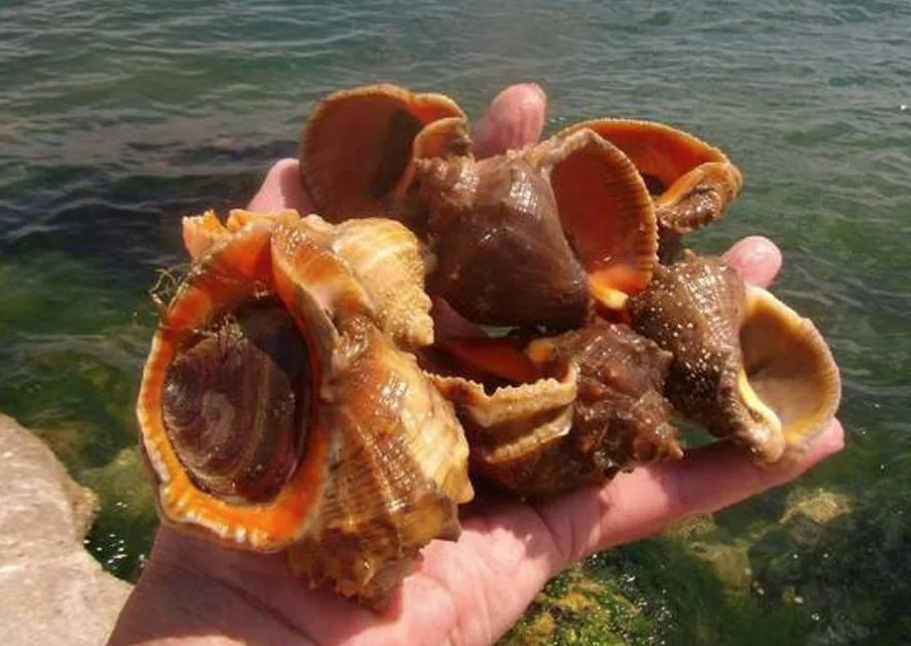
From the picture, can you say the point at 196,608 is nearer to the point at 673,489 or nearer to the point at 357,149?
the point at 673,489

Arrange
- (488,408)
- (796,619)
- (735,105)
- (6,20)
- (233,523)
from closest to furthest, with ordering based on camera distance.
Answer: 1. (233,523)
2. (488,408)
3. (796,619)
4. (735,105)
5. (6,20)

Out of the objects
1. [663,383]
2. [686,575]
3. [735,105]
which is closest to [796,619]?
[686,575]

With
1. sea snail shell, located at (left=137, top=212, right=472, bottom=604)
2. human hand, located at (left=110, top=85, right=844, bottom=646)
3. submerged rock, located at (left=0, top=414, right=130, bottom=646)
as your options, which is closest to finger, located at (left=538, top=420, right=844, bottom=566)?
human hand, located at (left=110, top=85, right=844, bottom=646)

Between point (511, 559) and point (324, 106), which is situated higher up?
point (324, 106)

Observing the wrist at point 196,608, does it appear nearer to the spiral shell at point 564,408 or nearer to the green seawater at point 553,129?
the spiral shell at point 564,408


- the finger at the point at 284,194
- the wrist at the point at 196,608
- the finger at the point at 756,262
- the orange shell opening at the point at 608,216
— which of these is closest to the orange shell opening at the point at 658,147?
the finger at the point at 756,262

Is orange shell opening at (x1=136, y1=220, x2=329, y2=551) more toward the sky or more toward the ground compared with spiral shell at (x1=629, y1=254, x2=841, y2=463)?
more toward the sky

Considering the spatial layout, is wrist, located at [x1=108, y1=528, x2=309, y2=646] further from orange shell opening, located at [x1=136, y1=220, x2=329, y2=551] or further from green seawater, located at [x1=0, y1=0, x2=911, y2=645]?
green seawater, located at [x1=0, y1=0, x2=911, y2=645]

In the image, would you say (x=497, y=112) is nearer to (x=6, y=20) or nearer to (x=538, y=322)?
(x=538, y=322)
